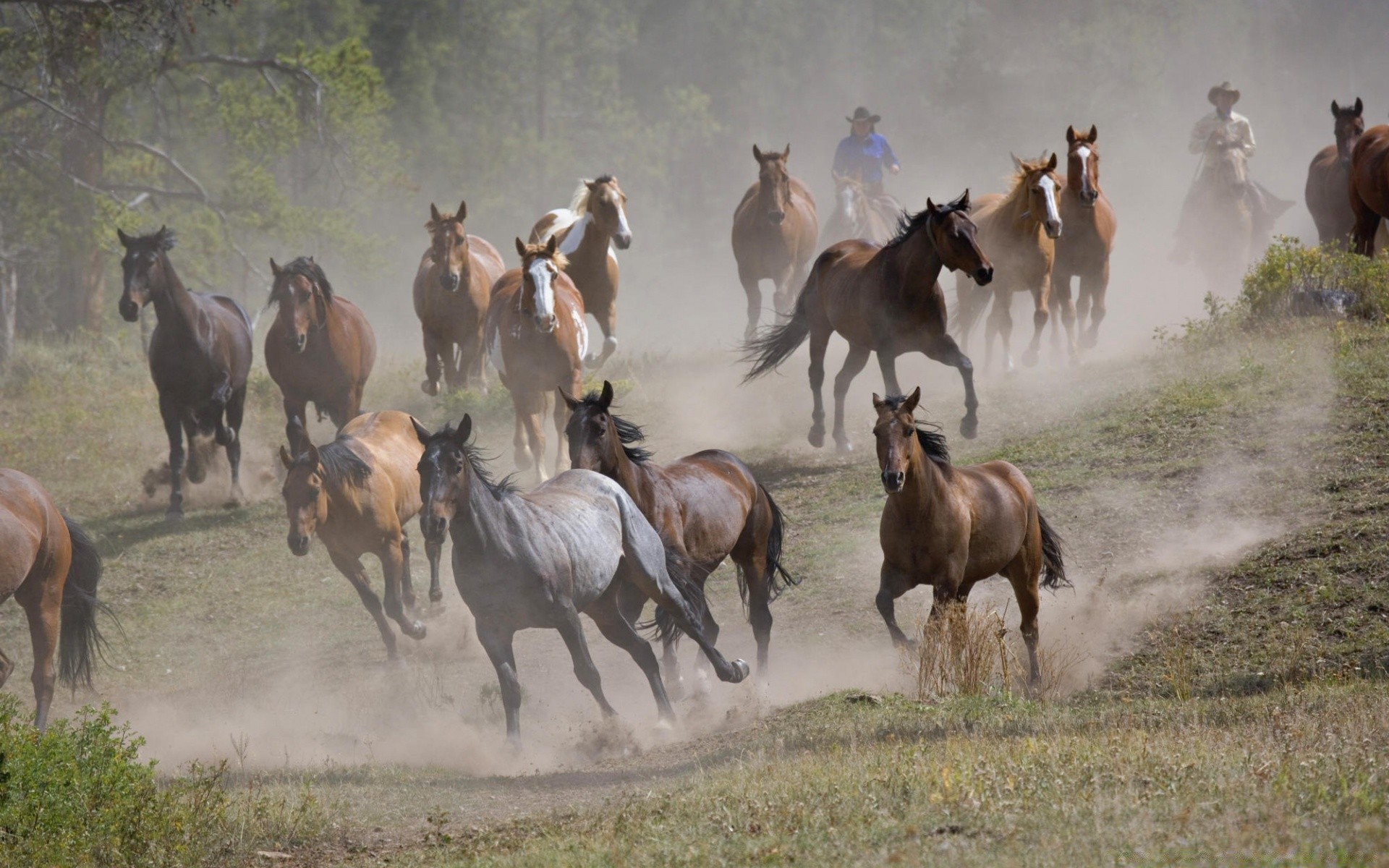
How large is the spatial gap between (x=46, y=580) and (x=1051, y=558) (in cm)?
690

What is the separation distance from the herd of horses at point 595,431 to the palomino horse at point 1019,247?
3 centimetres

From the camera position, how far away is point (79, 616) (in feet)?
33.2

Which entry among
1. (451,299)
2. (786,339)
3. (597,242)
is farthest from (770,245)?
(451,299)

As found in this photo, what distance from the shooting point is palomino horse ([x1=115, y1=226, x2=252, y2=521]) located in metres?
14.4

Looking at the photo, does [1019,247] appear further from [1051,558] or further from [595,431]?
[595,431]

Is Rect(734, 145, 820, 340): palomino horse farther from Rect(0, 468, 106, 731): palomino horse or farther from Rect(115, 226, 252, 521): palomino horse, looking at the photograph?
Rect(0, 468, 106, 731): palomino horse

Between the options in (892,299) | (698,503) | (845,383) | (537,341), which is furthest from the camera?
(845,383)

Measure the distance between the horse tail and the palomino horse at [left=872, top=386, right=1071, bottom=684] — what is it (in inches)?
226

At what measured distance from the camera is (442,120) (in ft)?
156

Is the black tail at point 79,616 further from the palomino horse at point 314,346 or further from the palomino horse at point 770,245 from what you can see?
the palomino horse at point 770,245

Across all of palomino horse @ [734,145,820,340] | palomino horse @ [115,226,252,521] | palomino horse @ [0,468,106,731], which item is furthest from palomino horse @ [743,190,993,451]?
palomino horse @ [0,468,106,731]

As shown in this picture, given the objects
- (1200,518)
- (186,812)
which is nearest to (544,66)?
(1200,518)

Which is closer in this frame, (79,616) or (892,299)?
(79,616)

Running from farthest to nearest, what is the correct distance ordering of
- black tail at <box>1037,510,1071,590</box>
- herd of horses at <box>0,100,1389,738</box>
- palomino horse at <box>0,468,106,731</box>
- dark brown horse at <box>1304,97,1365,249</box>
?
1. dark brown horse at <box>1304,97,1365,249</box>
2. black tail at <box>1037,510,1071,590</box>
3. palomino horse at <box>0,468,106,731</box>
4. herd of horses at <box>0,100,1389,738</box>
